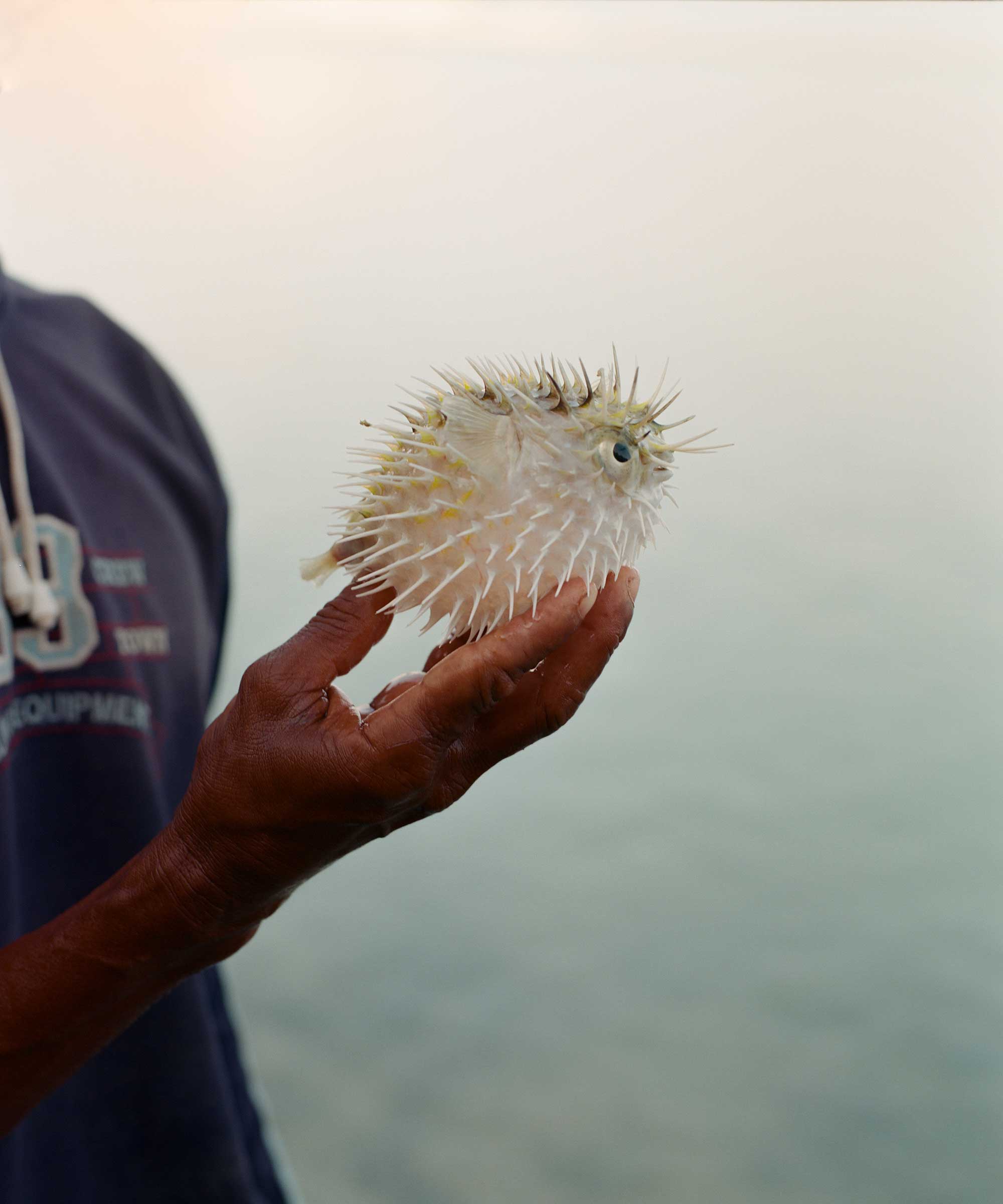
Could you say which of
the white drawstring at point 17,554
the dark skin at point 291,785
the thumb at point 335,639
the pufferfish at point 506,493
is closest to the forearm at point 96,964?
the dark skin at point 291,785

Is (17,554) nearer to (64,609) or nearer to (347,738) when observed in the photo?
(64,609)

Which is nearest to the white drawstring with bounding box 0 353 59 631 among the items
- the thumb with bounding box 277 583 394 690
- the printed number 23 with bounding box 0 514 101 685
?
the printed number 23 with bounding box 0 514 101 685

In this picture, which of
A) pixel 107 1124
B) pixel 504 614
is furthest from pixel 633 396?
pixel 107 1124

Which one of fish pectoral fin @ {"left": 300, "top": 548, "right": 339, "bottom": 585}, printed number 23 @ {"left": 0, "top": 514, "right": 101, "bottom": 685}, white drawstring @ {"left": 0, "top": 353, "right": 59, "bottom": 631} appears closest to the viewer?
fish pectoral fin @ {"left": 300, "top": 548, "right": 339, "bottom": 585}

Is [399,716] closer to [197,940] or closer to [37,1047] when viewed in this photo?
[197,940]

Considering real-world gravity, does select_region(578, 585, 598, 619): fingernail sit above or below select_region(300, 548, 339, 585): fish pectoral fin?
below

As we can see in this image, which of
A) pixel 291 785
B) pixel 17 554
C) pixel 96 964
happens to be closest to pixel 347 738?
pixel 291 785

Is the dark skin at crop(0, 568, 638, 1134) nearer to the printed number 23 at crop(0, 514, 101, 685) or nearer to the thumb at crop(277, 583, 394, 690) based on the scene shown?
the thumb at crop(277, 583, 394, 690)

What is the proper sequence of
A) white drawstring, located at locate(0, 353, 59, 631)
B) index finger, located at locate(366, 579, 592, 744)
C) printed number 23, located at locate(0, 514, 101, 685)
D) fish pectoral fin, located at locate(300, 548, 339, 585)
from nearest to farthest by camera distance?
1. index finger, located at locate(366, 579, 592, 744)
2. fish pectoral fin, located at locate(300, 548, 339, 585)
3. white drawstring, located at locate(0, 353, 59, 631)
4. printed number 23, located at locate(0, 514, 101, 685)
